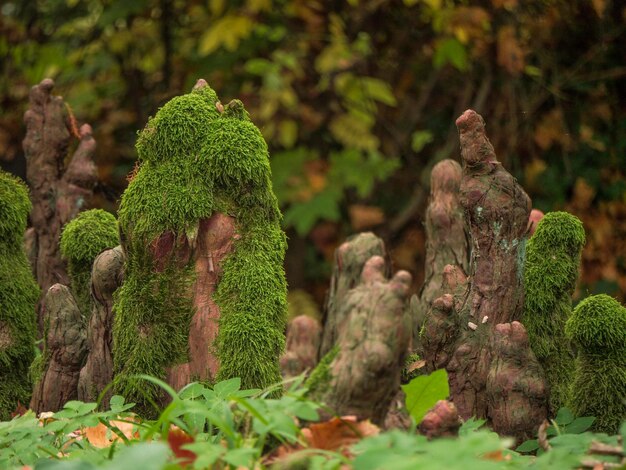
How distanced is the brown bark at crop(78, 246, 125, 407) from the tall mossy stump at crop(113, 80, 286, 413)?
0.27 ft

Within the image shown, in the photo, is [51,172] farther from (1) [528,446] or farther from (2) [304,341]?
(1) [528,446]

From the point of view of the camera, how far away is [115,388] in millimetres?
2824

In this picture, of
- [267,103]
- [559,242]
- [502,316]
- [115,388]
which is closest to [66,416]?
[115,388]

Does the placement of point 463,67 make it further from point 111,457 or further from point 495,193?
point 111,457

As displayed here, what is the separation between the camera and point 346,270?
3.70 metres

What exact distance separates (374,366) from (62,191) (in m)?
2.17

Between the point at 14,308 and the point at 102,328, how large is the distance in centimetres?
43

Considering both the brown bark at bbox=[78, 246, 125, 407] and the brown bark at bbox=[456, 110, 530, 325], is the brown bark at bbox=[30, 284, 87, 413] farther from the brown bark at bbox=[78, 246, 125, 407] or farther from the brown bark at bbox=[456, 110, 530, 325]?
the brown bark at bbox=[456, 110, 530, 325]

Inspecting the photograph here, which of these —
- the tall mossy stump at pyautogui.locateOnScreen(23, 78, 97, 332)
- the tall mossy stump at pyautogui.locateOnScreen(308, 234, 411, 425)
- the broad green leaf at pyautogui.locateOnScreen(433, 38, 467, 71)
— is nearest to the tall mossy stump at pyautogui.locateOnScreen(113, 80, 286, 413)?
the tall mossy stump at pyautogui.locateOnScreen(308, 234, 411, 425)

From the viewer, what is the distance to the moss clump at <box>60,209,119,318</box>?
328 centimetres

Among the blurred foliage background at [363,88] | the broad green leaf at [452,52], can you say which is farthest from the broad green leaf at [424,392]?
the broad green leaf at [452,52]

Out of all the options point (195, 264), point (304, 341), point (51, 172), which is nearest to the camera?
point (195, 264)

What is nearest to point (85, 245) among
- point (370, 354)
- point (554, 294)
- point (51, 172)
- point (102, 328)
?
point (102, 328)

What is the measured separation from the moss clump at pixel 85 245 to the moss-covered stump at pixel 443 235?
3.98ft
